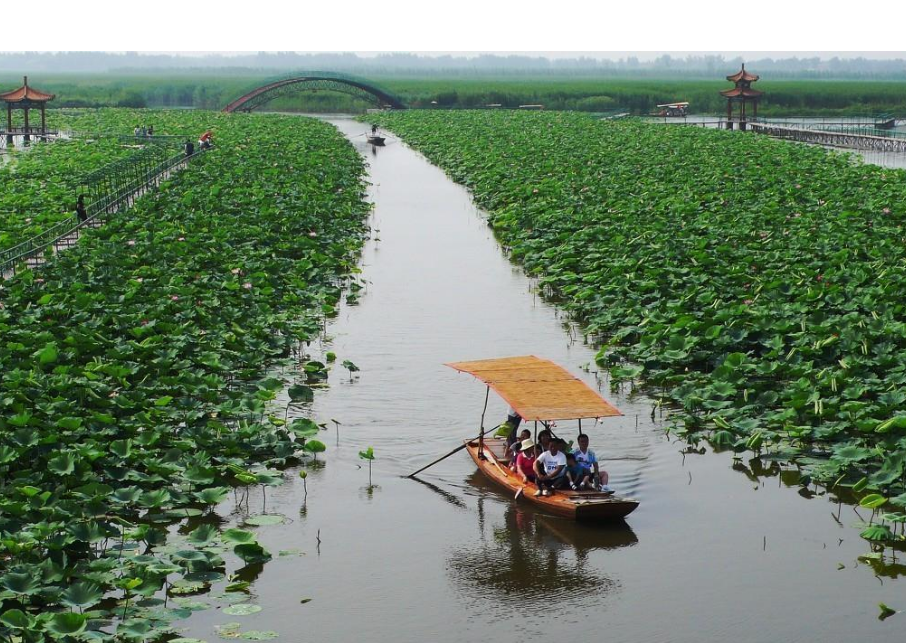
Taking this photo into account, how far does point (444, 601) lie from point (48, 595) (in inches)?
141

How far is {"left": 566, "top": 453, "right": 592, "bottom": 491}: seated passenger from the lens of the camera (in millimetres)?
13172

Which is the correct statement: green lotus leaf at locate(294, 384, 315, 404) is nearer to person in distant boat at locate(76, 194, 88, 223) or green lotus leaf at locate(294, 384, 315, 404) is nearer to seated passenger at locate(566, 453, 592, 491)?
seated passenger at locate(566, 453, 592, 491)

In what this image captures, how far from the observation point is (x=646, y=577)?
1158 centimetres

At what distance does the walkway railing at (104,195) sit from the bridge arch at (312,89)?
43.3m

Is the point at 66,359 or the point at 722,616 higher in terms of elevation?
the point at 66,359

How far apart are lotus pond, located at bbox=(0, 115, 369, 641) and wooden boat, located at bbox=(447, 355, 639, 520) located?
Answer: 223 cm

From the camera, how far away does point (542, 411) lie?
1347 cm

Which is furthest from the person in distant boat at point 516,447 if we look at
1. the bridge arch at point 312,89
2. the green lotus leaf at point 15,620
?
the bridge arch at point 312,89

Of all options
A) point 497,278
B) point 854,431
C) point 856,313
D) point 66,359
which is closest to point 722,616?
point 854,431

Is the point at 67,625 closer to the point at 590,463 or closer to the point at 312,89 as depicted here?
the point at 590,463

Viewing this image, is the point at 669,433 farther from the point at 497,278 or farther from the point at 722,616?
the point at 497,278

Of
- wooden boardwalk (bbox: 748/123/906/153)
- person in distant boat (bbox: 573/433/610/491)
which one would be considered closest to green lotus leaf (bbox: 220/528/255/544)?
person in distant boat (bbox: 573/433/610/491)

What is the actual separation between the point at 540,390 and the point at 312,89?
3086 inches

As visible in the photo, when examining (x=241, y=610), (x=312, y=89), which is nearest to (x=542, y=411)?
(x=241, y=610)
